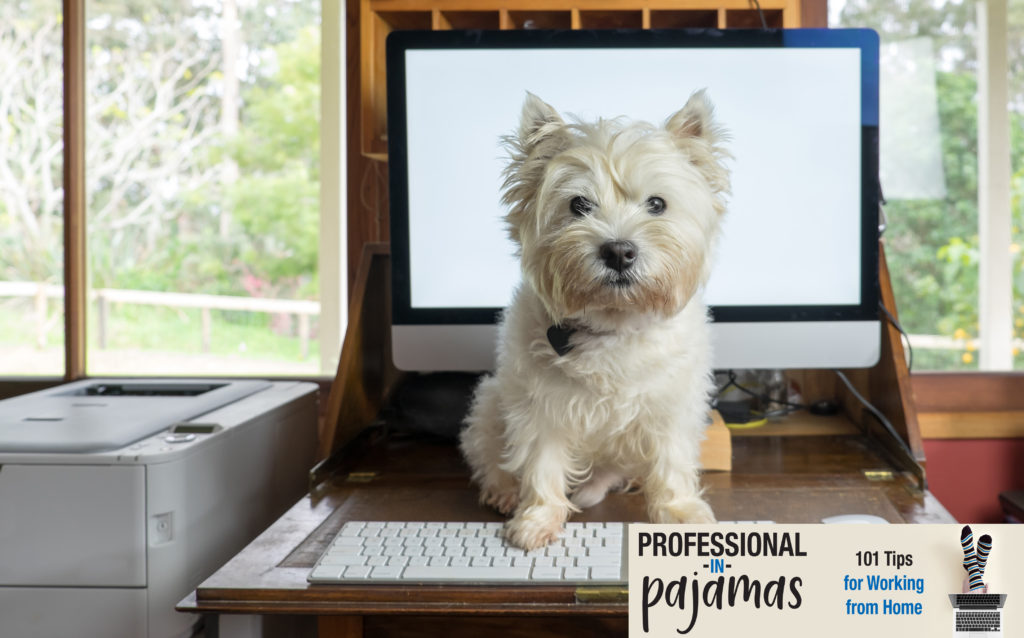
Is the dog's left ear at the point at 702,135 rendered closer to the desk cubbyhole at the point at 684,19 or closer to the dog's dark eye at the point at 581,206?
the dog's dark eye at the point at 581,206

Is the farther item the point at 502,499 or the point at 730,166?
the point at 730,166

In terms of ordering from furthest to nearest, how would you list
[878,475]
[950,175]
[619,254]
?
[950,175] → [878,475] → [619,254]

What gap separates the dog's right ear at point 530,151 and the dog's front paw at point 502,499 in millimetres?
346

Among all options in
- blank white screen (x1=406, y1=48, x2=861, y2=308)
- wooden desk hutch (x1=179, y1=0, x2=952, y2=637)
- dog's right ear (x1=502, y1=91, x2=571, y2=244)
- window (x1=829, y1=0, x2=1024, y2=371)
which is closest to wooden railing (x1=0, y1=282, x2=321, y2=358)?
wooden desk hutch (x1=179, y1=0, x2=952, y2=637)

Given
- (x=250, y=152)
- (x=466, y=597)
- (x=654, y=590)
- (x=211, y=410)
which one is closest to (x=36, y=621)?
(x=211, y=410)

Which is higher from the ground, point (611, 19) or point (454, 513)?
point (611, 19)

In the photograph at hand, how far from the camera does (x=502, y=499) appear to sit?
1.01 meters

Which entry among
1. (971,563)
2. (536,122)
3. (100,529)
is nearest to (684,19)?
(536,122)

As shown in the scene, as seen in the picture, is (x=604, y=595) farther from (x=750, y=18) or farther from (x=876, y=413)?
(x=750, y=18)

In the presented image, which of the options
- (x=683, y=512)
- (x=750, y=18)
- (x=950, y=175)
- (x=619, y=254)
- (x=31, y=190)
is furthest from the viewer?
(x=31, y=190)

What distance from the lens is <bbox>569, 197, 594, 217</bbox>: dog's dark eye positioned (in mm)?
908

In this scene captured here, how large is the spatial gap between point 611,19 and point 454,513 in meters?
0.99

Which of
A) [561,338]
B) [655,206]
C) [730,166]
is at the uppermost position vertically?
[730,166]

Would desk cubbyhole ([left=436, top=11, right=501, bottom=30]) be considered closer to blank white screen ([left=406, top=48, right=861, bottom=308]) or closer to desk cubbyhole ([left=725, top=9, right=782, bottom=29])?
blank white screen ([left=406, top=48, right=861, bottom=308])
